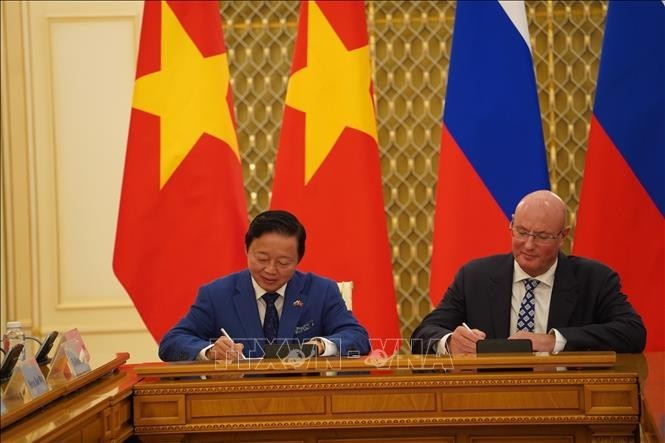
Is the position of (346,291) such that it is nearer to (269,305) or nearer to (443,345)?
(269,305)

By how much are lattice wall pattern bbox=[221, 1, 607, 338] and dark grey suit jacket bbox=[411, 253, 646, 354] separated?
1.86 metres

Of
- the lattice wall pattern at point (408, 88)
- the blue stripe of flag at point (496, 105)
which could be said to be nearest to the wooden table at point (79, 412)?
the blue stripe of flag at point (496, 105)

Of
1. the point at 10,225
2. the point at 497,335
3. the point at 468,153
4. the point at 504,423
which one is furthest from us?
the point at 10,225

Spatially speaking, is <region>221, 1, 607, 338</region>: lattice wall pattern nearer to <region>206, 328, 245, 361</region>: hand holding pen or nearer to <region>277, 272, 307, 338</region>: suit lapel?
<region>277, 272, 307, 338</region>: suit lapel

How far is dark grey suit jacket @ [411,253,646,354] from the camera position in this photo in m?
2.99

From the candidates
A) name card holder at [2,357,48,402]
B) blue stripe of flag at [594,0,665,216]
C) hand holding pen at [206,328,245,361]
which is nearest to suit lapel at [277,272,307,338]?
hand holding pen at [206,328,245,361]

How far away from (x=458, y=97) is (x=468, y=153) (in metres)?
0.24

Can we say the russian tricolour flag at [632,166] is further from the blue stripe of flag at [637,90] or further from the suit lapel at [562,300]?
the suit lapel at [562,300]

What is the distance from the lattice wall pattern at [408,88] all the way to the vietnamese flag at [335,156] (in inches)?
46.2

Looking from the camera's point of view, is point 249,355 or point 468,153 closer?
point 249,355

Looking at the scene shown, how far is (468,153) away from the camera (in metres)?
3.91

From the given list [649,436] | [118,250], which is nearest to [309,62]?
[118,250]

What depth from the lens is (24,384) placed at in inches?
81.0

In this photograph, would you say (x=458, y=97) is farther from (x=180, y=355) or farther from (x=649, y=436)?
(x=649, y=436)
